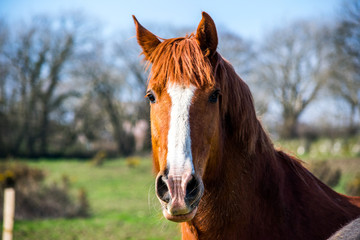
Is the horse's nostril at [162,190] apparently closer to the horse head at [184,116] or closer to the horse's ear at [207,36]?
the horse head at [184,116]

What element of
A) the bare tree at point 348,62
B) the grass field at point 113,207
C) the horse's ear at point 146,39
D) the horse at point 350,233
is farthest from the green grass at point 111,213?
the bare tree at point 348,62

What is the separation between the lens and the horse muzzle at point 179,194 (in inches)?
67.0

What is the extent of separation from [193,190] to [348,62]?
68.9 ft

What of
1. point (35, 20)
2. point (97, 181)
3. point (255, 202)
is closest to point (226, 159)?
point (255, 202)

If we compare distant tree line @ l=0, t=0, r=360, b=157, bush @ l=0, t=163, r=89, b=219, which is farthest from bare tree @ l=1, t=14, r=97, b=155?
bush @ l=0, t=163, r=89, b=219

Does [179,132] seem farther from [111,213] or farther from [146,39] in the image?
[111,213]

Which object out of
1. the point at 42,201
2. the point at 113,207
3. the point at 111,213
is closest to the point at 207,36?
the point at 111,213

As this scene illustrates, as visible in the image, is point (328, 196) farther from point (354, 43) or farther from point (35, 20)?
point (35, 20)

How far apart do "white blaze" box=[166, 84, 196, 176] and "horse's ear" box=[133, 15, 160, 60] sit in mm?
576

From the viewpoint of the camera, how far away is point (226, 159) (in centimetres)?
227

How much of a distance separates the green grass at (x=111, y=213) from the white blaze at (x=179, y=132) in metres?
0.72

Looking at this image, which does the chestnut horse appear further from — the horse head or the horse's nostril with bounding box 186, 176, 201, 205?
the horse's nostril with bounding box 186, 176, 201, 205

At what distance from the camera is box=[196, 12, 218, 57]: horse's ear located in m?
2.18

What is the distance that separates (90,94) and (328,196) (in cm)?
2683
